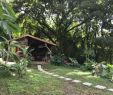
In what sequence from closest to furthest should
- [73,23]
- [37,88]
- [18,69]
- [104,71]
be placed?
1. [37,88]
2. [18,69]
3. [104,71]
4. [73,23]

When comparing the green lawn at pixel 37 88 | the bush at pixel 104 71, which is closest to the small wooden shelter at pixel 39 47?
the bush at pixel 104 71

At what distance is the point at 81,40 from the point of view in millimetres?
26547

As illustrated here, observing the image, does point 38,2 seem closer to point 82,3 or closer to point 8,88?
point 82,3

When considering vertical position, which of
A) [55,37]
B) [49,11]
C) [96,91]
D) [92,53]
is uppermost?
[49,11]

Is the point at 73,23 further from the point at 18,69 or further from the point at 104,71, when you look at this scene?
the point at 18,69

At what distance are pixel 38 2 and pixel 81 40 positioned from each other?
18.9 ft

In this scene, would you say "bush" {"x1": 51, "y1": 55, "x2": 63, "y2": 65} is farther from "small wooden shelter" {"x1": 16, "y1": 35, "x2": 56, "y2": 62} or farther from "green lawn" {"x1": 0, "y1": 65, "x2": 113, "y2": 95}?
"green lawn" {"x1": 0, "y1": 65, "x2": 113, "y2": 95}

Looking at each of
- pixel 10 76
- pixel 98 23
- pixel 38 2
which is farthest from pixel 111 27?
pixel 10 76

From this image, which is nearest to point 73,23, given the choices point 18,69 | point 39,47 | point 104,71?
point 39,47

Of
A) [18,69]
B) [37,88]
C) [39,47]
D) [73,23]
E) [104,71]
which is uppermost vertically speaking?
[73,23]

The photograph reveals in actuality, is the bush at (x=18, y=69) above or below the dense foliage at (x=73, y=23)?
below

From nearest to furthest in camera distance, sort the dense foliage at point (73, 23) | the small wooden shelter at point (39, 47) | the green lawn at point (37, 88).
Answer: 1. the green lawn at point (37, 88)
2. the small wooden shelter at point (39, 47)
3. the dense foliage at point (73, 23)

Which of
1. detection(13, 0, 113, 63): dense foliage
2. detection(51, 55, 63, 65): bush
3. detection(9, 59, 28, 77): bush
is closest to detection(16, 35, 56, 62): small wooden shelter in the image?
detection(51, 55, 63, 65): bush

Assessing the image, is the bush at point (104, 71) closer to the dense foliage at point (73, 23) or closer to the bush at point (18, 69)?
the bush at point (18, 69)
